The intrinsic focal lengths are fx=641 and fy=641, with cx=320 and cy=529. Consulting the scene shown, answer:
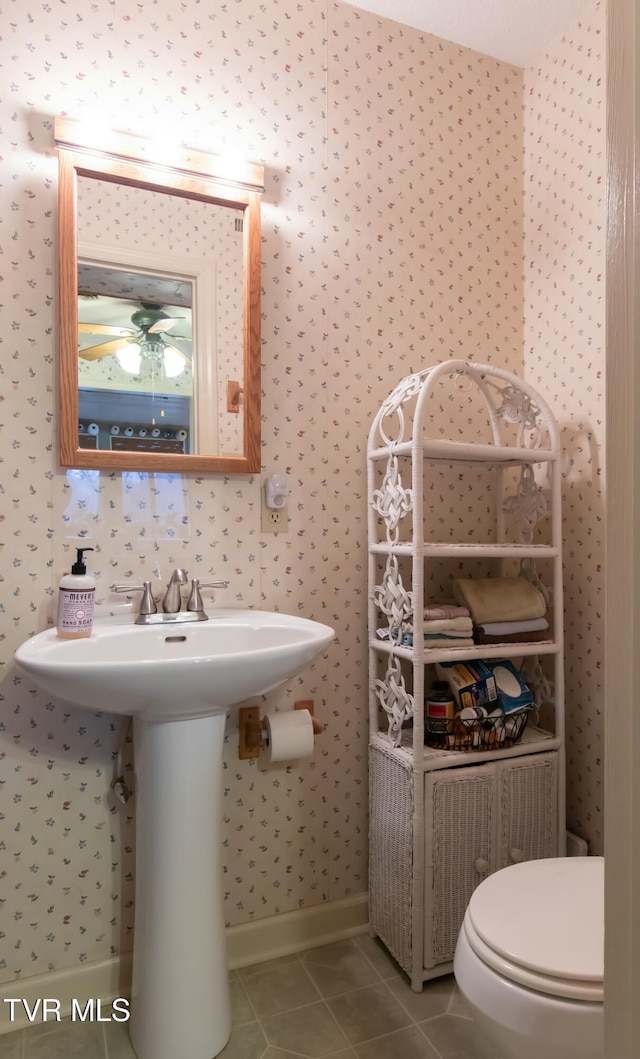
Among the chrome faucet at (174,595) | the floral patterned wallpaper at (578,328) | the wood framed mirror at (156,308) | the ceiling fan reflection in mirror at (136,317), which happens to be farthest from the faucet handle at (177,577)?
the floral patterned wallpaper at (578,328)

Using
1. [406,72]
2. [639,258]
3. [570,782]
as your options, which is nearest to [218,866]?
[570,782]

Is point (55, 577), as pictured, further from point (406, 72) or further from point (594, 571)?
point (406, 72)

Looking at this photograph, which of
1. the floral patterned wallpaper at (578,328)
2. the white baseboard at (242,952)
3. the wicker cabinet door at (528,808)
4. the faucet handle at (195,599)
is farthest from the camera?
the floral patterned wallpaper at (578,328)

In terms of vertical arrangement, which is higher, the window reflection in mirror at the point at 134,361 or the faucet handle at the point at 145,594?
the window reflection in mirror at the point at 134,361

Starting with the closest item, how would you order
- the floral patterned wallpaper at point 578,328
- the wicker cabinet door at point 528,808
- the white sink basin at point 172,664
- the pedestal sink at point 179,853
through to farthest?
the white sink basin at point 172,664 → the pedestal sink at point 179,853 → the wicker cabinet door at point 528,808 → the floral patterned wallpaper at point 578,328

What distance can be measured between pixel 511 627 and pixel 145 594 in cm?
96

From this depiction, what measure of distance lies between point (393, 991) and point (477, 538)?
1238 mm

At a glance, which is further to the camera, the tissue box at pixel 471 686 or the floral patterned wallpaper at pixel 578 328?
the floral patterned wallpaper at pixel 578 328

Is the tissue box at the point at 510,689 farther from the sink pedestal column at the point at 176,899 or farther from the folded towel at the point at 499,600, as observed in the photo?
the sink pedestal column at the point at 176,899

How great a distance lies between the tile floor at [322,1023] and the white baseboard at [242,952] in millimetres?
34

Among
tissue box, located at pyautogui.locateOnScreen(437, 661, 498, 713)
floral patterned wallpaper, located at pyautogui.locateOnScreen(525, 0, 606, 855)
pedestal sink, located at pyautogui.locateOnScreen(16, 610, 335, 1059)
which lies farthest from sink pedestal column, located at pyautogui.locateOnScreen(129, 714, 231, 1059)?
floral patterned wallpaper, located at pyautogui.locateOnScreen(525, 0, 606, 855)

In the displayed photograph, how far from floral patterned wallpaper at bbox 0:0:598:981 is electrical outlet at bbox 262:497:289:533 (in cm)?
2

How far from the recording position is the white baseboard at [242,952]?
1.46 m

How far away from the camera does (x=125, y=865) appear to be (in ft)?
5.13
